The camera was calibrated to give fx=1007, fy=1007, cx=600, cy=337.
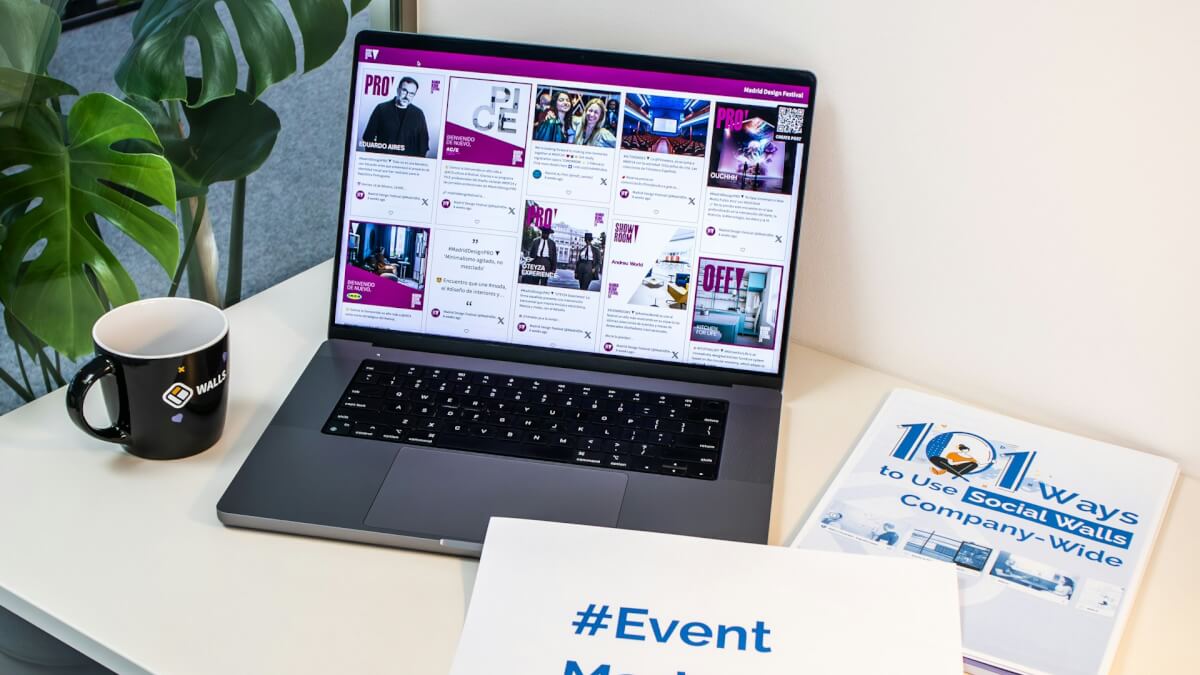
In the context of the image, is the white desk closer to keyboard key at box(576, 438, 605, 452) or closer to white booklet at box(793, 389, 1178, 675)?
white booklet at box(793, 389, 1178, 675)

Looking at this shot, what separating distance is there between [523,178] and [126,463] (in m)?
0.38

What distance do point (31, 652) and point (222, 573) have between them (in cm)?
31

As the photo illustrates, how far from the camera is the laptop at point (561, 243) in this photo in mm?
809

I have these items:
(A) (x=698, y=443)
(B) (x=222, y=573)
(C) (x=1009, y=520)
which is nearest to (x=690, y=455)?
(A) (x=698, y=443)

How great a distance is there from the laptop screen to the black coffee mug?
14 centimetres

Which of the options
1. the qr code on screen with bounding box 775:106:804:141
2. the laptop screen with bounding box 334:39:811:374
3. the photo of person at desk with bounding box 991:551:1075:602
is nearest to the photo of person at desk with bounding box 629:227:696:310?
the laptop screen with bounding box 334:39:811:374

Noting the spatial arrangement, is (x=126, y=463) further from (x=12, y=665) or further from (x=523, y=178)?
(x=523, y=178)

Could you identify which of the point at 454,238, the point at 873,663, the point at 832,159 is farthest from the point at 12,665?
the point at 832,159

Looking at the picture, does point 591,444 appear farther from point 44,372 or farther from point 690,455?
point 44,372

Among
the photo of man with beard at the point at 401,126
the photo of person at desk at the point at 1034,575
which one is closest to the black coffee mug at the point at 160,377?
the photo of man with beard at the point at 401,126

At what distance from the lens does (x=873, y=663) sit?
59cm

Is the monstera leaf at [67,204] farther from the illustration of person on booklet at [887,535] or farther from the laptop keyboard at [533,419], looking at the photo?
the illustration of person on booklet at [887,535]

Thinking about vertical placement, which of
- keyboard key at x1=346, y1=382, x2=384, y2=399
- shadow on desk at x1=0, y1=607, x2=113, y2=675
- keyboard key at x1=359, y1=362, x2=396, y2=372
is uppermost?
keyboard key at x1=359, y1=362, x2=396, y2=372

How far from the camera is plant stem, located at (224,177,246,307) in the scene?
105 cm
